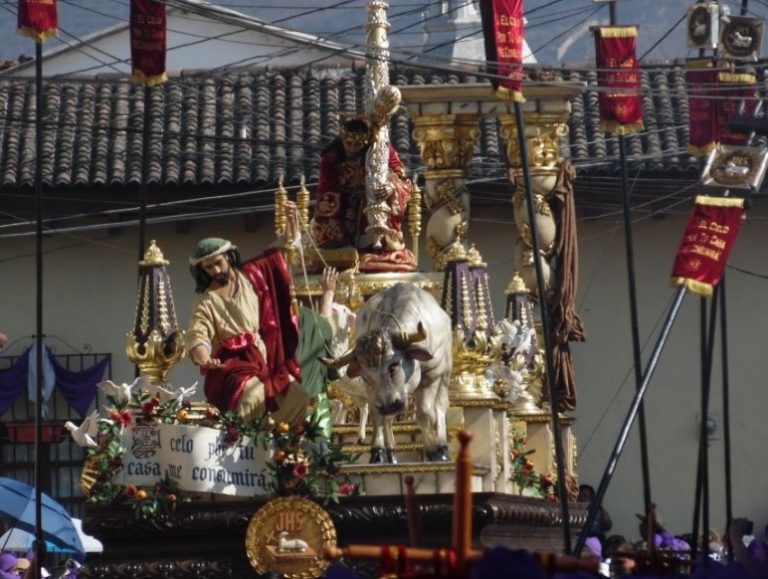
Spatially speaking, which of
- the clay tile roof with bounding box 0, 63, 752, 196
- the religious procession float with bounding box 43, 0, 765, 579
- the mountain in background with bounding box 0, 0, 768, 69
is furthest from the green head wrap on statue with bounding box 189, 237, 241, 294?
the mountain in background with bounding box 0, 0, 768, 69

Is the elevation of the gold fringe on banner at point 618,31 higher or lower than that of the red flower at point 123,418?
higher

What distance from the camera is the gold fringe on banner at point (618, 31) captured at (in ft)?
55.6

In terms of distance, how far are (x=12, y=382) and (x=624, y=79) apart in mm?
11597

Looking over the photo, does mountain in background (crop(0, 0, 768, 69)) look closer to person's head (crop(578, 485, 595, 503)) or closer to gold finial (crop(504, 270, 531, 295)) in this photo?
person's head (crop(578, 485, 595, 503))

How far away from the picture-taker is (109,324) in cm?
2811

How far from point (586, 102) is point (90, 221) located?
5.87 metres

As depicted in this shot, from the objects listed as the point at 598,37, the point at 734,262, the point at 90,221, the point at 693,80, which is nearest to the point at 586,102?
the point at 734,262

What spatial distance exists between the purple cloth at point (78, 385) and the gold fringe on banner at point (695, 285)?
13.5 metres

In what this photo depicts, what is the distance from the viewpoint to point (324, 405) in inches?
589

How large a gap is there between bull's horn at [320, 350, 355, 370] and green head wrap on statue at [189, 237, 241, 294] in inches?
30.9

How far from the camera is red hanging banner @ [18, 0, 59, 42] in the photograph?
50.8 feet

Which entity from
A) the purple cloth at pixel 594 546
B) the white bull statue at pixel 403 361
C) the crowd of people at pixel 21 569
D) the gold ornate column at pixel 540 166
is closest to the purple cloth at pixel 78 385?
the crowd of people at pixel 21 569

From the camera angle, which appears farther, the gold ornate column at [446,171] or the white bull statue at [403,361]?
the gold ornate column at [446,171]

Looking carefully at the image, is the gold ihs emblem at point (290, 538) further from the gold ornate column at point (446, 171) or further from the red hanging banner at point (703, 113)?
the gold ornate column at point (446, 171)
